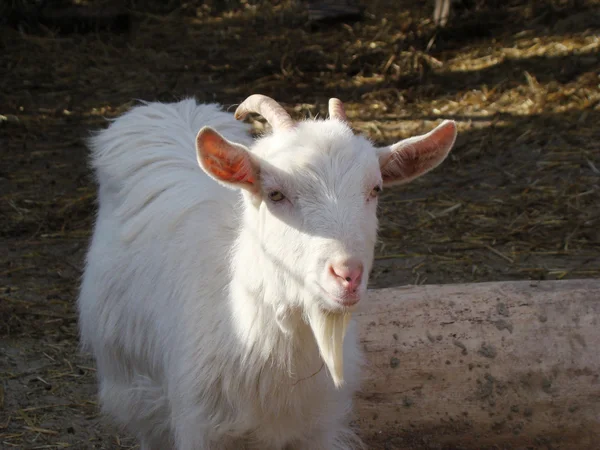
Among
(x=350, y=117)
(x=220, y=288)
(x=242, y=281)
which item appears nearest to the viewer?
(x=242, y=281)

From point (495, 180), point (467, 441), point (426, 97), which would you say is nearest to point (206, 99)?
point (426, 97)

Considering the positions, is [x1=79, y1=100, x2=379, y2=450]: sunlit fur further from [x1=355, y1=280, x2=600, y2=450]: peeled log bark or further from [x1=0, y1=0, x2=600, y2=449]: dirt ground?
[x1=0, y1=0, x2=600, y2=449]: dirt ground

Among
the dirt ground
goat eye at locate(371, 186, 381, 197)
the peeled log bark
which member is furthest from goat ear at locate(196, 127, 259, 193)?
the dirt ground

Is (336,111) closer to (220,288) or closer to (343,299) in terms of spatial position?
(220,288)

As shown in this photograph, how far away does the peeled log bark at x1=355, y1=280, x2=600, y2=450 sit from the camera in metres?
4.02

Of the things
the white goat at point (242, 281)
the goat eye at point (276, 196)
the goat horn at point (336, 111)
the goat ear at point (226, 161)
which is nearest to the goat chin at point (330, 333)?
the white goat at point (242, 281)

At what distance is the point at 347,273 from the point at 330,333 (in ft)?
1.11

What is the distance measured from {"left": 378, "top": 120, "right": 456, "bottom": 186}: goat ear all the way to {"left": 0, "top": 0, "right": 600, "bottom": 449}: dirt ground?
1269 mm

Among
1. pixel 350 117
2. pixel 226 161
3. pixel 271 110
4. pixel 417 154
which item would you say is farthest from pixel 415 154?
pixel 350 117

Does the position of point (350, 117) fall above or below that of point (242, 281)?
below

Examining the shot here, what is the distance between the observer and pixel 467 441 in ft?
13.3

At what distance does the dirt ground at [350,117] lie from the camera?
5434 millimetres

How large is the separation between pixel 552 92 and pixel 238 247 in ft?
19.0

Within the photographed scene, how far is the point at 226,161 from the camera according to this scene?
302 centimetres
